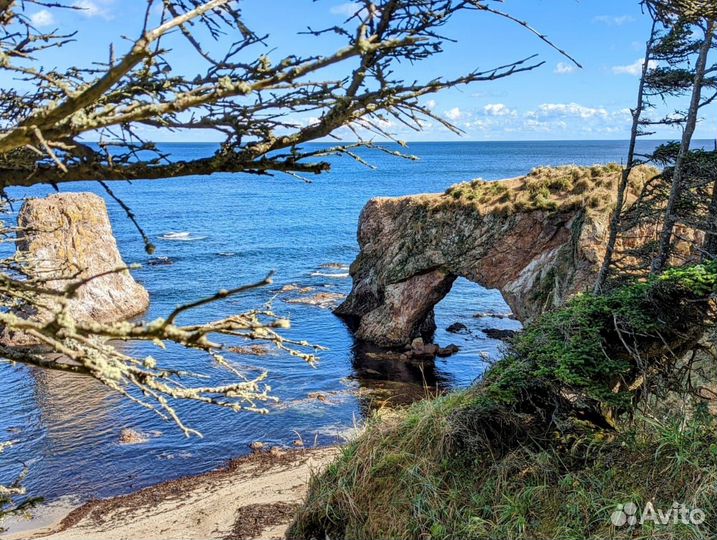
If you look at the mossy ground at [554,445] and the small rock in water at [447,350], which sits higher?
the mossy ground at [554,445]

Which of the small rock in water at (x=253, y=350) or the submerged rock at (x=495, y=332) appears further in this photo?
the submerged rock at (x=495, y=332)

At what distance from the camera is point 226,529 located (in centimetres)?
1351

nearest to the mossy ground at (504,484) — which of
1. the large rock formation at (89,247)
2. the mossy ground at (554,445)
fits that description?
the mossy ground at (554,445)

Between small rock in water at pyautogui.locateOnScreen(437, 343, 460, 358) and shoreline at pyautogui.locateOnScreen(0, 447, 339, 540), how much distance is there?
11.4 metres

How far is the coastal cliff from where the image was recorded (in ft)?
70.2

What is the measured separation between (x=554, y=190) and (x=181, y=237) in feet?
141

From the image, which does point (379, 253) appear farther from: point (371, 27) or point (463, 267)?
point (371, 27)

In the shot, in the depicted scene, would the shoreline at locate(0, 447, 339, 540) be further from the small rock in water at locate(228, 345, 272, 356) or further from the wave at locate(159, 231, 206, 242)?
the wave at locate(159, 231, 206, 242)

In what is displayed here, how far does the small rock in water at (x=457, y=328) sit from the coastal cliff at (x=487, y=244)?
1430 millimetres

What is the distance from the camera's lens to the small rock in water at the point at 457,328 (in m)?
31.8

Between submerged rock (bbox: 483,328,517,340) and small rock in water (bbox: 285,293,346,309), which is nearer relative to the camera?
submerged rock (bbox: 483,328,517,340)

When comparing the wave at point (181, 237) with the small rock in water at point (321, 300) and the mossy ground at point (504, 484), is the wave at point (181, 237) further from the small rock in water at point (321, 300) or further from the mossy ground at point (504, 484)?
the mossy ground at point (504, 484)

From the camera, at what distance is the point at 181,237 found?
193ft

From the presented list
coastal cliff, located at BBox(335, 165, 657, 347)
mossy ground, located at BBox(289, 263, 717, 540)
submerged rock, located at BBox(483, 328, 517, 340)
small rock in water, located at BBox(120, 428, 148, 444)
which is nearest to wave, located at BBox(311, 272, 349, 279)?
coastal cliff, located at BBox(335, 165, 657, 347)
